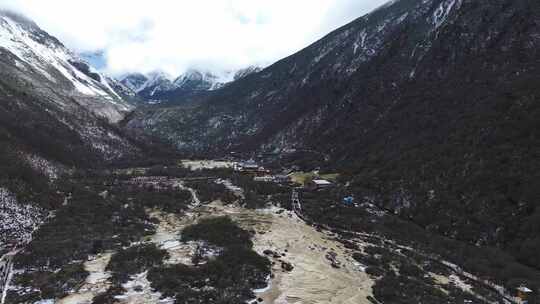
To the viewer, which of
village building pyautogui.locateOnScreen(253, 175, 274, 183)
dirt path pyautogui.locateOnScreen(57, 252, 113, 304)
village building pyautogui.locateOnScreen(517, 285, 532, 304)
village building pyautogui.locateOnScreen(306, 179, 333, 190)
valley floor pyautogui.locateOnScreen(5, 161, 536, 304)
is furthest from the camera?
village building pyautogui.locateOnScreen(253, 175, 274, 183)

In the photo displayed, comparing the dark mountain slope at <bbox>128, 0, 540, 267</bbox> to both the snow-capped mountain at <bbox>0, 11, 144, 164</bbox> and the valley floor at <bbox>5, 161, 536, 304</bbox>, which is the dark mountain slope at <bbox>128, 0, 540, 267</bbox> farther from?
the snow-capped mountain at <bbox>0, 11, 144, 164</bbox>

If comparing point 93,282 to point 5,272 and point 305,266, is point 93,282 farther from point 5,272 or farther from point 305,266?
point 305,266

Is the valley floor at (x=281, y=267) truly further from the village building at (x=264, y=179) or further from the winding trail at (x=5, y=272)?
the village building at (x=264, y=179)

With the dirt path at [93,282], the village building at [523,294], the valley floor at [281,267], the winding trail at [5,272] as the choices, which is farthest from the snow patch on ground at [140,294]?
the village building at [523,294]

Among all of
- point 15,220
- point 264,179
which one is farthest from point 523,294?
point 264,179

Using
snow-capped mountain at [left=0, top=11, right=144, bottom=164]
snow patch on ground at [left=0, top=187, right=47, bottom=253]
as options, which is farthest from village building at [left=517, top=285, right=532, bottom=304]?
snow-capped mountain at [left=0, top=11, right=144, bottom=164]

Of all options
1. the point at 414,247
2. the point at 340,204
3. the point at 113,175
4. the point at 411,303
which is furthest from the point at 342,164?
the point at 411,303

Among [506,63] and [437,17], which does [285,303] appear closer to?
[506,63]

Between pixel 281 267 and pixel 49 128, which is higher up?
pixel 49 128
